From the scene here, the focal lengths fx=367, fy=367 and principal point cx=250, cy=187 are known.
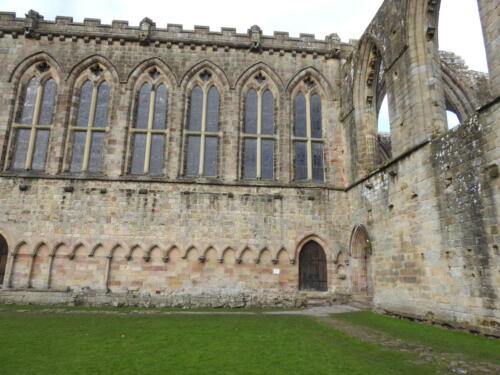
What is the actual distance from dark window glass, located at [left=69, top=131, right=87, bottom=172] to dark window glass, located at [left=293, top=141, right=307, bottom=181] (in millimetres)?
8293

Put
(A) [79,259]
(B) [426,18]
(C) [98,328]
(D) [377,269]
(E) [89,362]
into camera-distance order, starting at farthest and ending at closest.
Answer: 1. (A) [79,259]
2. (D) [377,269]
3. (B) [426,18]
4. (C) [98,328]
5. (E) [89,362]

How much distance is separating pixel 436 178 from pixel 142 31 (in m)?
12.1

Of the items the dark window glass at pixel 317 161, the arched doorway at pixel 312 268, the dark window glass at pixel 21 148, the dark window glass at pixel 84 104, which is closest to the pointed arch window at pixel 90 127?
the dark window glass at pixel 84 104

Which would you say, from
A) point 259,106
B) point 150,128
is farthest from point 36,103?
point 259,106

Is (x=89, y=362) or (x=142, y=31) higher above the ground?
(x=142, y=31)

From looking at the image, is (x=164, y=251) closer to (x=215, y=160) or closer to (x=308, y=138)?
(x=215, y=160)

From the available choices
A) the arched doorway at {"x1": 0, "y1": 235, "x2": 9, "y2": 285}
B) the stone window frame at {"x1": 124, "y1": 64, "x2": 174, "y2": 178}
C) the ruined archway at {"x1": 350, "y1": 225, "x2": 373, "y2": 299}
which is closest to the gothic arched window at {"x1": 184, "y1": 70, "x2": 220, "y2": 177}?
the stone window frame at {"x1": 124, "y1": 64, "x2": 174, "y2": 178}

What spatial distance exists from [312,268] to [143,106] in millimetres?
9156

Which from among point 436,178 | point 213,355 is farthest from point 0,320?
point 436,178

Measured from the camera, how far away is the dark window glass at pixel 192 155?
46.6 ft

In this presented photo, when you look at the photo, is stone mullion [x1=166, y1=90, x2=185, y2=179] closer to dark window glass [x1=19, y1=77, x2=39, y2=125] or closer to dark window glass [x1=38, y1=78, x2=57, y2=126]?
dark window glass [x1=38, y1=78, x2=57, y2=126]

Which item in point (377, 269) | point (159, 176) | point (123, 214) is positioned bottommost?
point (377, 269)

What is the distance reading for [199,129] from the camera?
14641 millimetres

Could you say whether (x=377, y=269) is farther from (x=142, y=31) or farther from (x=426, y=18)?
(x=142, y=31)
